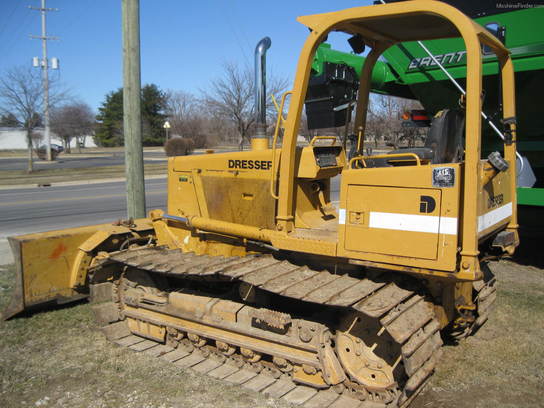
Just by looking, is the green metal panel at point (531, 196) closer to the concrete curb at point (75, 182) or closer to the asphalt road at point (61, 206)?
the asphalt road at point (61, 206)

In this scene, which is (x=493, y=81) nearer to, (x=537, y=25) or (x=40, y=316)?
(x=537, y=25)

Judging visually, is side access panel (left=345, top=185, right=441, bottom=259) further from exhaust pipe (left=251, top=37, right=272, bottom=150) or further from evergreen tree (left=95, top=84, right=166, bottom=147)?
evergreen tree (left=95, top=84, right=166, bottom=147)

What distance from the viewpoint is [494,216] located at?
4230mm

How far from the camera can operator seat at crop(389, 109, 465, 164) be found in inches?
158

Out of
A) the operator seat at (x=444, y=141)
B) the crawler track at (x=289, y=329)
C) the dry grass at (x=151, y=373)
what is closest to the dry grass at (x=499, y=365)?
the dry grass at (x=151, y=373)

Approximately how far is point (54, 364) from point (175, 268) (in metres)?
1.46

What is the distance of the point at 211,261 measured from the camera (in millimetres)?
4758

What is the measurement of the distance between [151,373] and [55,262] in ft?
6.94

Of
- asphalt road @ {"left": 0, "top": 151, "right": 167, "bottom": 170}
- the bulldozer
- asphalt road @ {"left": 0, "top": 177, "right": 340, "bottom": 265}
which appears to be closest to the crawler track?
the bulldozer

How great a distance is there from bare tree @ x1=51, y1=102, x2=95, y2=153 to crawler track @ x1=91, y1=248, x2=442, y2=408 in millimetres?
51690

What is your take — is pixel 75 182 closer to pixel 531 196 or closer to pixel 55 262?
pixel 55 262

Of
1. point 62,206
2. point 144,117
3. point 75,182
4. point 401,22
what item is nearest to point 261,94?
point 401,22

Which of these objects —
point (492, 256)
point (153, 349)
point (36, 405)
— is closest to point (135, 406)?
point (36, 405)

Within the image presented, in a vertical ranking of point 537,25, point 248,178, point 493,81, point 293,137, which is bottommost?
point 248,178
